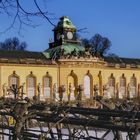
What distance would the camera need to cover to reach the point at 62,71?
52.7 metres

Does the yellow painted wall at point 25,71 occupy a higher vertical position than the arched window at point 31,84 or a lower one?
higher

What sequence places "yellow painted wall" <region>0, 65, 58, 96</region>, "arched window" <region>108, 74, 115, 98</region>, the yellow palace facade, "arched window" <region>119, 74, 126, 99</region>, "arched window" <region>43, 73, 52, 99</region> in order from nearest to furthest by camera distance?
"yellow painted wall" <region>0, 65, 58, 96</region> → the yellow palace facade → "arched window" <region>43, 73, 52, 99</region> → "arched window" <region>108, 74, 115, 98</region> → "arched window" <region>119, 74, 126, 99</region>

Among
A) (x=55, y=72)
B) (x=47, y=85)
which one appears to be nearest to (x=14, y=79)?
(x=47, y=85)

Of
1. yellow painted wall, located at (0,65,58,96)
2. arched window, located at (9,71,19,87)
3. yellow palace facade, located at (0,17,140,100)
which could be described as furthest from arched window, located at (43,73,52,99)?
arched window, located at (9,71,19,87)

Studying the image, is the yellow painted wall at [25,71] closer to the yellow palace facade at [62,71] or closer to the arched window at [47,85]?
the yellow palace facade at [62,71]

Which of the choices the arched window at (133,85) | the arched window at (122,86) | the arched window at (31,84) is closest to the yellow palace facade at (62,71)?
the arched window at (31,84)

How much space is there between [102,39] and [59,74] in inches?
1018

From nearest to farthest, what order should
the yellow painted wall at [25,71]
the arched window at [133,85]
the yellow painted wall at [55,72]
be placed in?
the yellow painted wall at [25,71] → the yellow painted wall at [55,72] → the arched window at [133,85]

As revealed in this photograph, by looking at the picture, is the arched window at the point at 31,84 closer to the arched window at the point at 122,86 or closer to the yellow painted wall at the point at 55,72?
the yellow painted wall at the point at 55,72

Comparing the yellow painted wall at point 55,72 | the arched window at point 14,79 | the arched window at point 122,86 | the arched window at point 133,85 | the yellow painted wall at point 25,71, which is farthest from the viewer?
the arched window at point 133,85

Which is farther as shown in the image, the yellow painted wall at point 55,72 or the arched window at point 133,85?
the arched window at point 133,85

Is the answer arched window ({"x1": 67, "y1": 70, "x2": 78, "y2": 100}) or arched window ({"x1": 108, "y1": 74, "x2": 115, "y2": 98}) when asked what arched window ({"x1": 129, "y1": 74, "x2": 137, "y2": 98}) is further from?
arched window ({"x1": 67, "y1": 70, "x2": 78, "y2": 100})

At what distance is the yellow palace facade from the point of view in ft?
165

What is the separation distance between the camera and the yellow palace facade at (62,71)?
50.3 m
